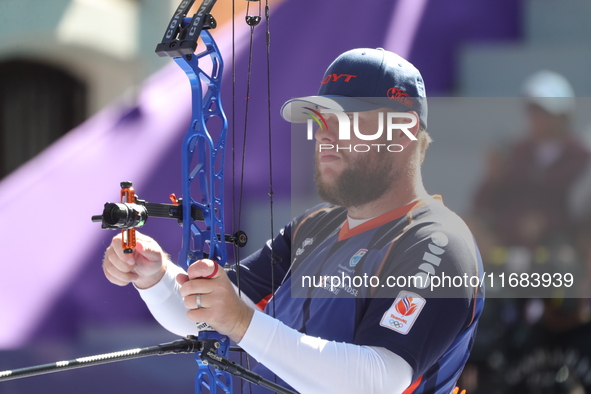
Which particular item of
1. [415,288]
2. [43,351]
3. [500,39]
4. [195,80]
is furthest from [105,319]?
[500,39]

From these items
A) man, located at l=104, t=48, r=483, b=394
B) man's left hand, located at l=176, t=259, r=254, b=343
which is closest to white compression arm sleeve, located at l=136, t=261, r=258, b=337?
man, located at l=104, t=48, r=483, b=394

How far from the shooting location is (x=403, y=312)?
1.37m

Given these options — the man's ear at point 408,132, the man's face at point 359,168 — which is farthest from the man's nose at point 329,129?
the man's ear at point 408,132

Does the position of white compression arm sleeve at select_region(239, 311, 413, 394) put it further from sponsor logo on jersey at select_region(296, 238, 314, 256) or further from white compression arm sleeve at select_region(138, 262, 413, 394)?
sponsor logo on jersey at select_region(296, 238, 314, 256)

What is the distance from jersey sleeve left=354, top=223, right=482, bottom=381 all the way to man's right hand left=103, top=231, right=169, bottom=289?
48 cm

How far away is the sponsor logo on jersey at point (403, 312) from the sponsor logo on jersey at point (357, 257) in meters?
0.23

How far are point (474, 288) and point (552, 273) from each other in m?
0.56

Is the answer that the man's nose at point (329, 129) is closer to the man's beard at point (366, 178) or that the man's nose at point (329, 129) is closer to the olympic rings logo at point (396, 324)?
the man's beard at point (366, 178)

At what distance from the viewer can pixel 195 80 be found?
150cm

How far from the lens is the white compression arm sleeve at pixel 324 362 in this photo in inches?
51.0

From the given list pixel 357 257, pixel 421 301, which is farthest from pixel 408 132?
pixel 421 301

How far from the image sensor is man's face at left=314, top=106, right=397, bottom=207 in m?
1.65

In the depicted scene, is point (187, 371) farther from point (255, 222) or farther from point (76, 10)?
point (76, 10)

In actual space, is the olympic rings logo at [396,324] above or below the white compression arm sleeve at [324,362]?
above
